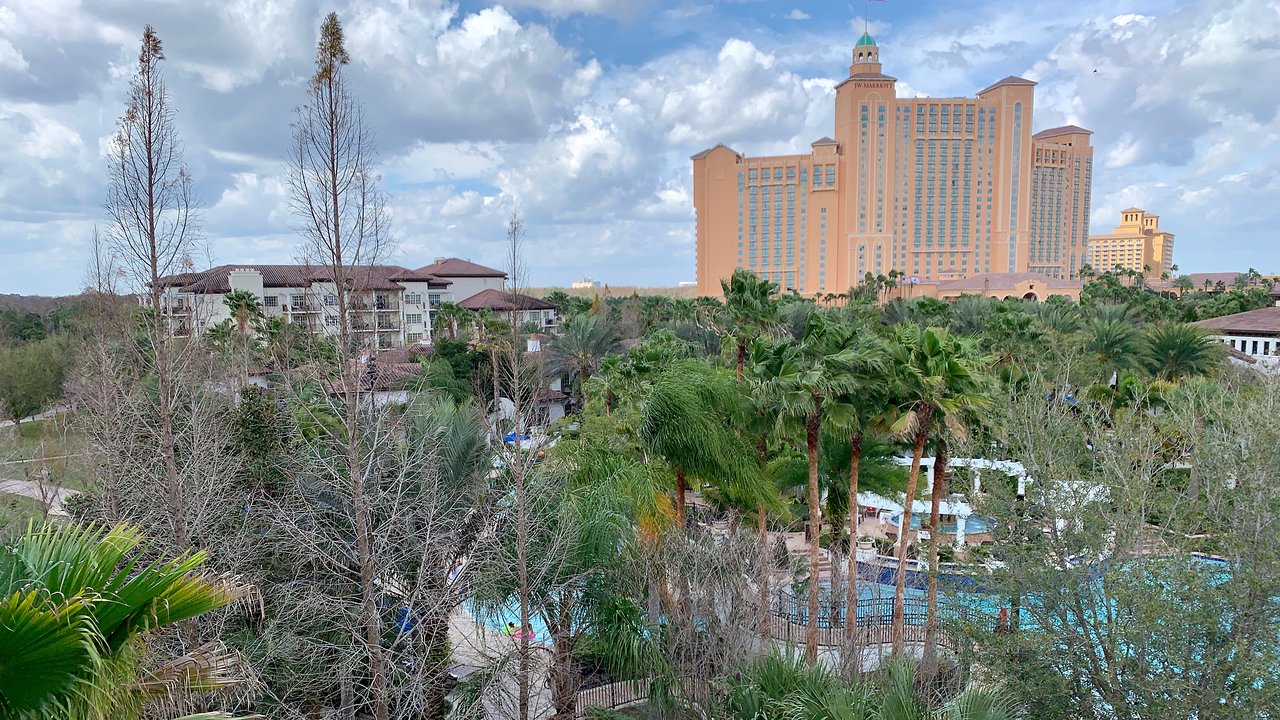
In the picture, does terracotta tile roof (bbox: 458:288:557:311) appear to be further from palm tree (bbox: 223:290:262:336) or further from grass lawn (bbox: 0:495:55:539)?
grass lawn (bbox: 0:495:55:539)

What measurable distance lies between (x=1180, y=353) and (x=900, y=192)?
91.5 metres

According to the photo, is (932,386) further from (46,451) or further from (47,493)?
(46,451)

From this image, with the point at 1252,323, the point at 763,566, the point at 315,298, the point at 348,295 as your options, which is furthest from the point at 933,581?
the point at 1252,323

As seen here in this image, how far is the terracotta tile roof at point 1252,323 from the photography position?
3800cm

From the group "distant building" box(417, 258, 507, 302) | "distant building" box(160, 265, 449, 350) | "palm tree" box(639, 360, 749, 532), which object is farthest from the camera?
"distant building" box(417, 258, 507, 302)

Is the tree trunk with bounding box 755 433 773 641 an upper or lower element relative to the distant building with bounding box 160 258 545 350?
lower

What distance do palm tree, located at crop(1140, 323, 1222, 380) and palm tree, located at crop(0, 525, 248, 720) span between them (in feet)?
113

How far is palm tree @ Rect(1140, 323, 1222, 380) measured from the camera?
29500 mm

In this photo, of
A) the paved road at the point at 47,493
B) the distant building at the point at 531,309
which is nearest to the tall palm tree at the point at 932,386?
the paved road at the point at 47,493

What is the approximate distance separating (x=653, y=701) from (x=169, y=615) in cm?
807

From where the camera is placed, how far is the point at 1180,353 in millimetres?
30031

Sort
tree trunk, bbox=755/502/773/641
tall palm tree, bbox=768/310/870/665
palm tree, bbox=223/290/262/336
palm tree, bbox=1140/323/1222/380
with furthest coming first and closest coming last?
palm tree, bbox=223/290/262/336 → palm tree, bbox=1140/323/1222/380 → tall palm tree, bbox=768/310/870/665 → tree trunk, bbox=755/502/773/641

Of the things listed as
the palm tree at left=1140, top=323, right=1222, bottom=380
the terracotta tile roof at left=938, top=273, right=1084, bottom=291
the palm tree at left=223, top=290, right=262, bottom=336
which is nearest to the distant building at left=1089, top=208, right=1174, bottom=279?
the terracotta tile roof at left=938, top=273, right=1084, bottom=291

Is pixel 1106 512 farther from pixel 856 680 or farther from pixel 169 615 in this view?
pixel 169 615
